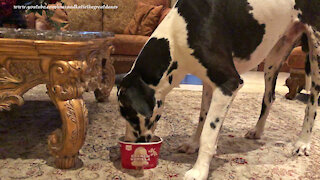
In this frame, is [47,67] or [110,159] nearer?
[47,67]

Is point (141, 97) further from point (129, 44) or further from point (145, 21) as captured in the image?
point (145, 21)

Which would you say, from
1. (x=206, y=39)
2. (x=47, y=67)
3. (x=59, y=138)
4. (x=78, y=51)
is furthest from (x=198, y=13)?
(x=59, y=138)

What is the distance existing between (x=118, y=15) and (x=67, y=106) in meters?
2.79

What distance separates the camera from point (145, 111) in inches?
51.7

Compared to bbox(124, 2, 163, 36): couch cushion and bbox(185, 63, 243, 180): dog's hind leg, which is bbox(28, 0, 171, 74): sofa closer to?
bbox(124, 2, 163, 36): couch cushion

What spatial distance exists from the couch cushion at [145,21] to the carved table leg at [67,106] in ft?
7.81

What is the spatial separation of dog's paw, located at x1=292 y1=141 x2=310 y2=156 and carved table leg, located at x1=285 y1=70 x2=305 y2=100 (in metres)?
1.50

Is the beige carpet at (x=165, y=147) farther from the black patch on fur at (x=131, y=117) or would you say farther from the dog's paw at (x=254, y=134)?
the black patch on fur at (x=131, y=117)

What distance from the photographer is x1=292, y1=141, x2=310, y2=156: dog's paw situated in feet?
5.59

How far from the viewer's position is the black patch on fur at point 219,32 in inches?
49.5

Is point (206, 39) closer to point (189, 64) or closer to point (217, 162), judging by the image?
point (189, 64)

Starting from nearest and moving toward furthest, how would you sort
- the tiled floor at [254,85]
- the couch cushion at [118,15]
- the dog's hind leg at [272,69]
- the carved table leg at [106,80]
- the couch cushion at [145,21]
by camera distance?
the dog's hind leg at [272,69] → the carved table leg at [106,80] → the tiled floor at [254,85] → the couch cushion at [145,21] → the couch cushion at [118,15]

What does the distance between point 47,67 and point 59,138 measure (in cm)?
33

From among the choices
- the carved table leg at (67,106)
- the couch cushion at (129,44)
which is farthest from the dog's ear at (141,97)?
the couch cushion at (129,44)
